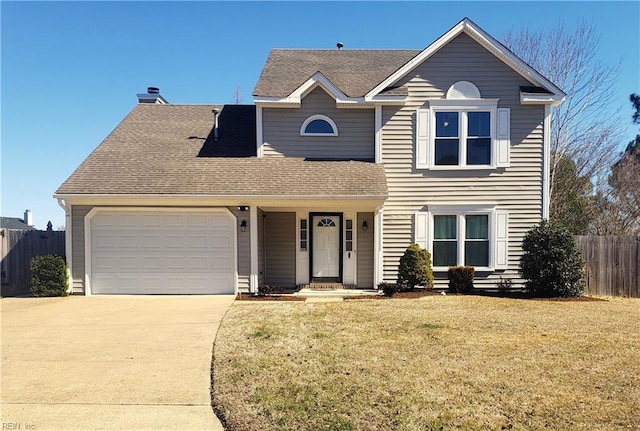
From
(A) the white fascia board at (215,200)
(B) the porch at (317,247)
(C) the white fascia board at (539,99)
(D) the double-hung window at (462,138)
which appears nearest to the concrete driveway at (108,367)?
(A) the white fascia board at (215,200)

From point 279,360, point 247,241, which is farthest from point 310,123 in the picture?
point 279,360

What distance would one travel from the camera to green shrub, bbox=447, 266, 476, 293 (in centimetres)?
1105

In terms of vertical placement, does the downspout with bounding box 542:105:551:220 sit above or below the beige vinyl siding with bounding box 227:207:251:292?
above

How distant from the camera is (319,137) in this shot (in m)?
11.9

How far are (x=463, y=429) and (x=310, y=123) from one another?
32.1 ft

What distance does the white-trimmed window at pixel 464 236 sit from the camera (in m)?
11.6

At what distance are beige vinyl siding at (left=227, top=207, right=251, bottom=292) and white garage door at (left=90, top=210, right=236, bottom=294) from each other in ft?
0.64

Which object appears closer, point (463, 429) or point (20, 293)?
point (463, 429)

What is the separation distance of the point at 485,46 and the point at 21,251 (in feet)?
51.7

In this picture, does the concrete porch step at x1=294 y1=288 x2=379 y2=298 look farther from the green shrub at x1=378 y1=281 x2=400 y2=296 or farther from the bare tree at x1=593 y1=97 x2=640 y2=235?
the bare tree at x1=593 y1=97 x2=640 y2=235

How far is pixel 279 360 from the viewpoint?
208 inches

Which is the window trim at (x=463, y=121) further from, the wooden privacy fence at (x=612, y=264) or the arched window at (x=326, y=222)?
the wooden privacy fence at (x=612, y=264)

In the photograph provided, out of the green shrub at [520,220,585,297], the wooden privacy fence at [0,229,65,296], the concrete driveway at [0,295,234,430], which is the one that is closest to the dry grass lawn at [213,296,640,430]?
Result: the concrete driveway at [0,295,234,430]

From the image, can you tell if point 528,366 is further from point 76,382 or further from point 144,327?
point 144,327
